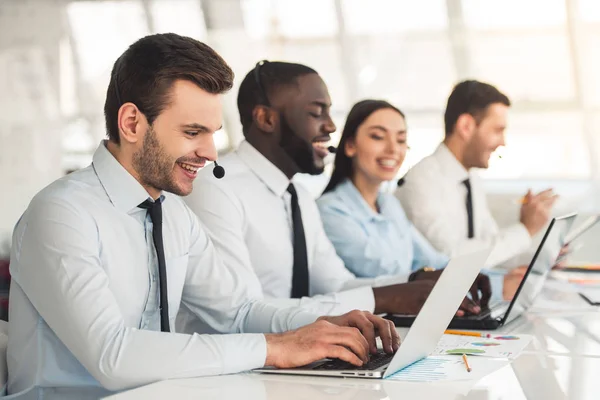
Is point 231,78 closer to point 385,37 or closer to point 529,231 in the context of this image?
point 529,231

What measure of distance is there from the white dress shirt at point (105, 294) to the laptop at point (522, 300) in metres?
0.37

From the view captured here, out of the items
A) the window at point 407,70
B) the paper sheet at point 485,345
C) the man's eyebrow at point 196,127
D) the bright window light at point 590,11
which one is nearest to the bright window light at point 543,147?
the window at point 407,70

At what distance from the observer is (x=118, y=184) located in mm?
1827

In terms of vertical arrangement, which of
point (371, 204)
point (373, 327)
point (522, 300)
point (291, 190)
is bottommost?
point (522, 300)

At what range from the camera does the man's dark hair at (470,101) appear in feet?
14.2

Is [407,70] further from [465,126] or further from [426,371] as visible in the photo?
[426,371]

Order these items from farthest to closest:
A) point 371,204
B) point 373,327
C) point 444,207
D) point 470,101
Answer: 1. point 470,101
2. point 444,207
3. point 371,204
4. point 373,327

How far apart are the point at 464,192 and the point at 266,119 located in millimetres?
1494

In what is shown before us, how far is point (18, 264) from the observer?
5.57 feet

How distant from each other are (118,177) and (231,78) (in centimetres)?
34

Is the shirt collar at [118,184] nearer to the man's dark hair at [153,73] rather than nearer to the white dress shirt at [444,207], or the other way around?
the man's dark hair at [153,73]

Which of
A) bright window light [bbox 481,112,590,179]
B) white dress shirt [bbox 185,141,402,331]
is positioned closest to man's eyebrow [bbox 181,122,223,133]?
white dress shirt [bbox 185,141,402,331]

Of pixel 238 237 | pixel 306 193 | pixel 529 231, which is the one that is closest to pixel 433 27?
pixel 529 231

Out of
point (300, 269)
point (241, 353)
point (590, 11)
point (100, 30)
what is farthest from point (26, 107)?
point (590, 11)
